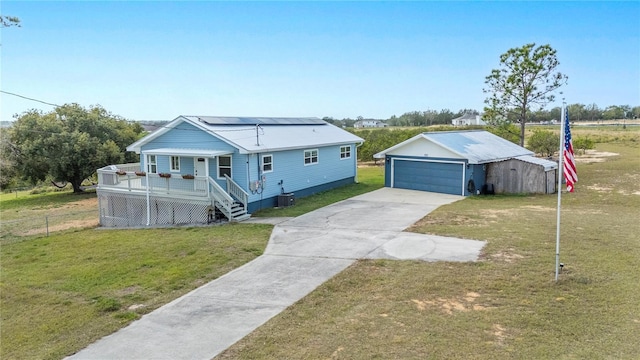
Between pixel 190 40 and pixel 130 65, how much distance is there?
3.96 m

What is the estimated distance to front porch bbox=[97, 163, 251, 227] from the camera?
1703cm

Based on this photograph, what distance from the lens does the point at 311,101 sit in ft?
151

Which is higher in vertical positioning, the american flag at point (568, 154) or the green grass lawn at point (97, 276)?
the american flag at point (568, 154)

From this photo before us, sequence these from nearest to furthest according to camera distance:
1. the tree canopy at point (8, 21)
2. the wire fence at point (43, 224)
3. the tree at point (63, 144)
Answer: the tree canopy at point (8, 21), the wire fence at point (43, 224), the tree at point (63, 144)

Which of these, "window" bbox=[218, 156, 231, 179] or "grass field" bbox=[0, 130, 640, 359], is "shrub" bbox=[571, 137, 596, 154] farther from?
"window" bbox=[218, 156, 231, 179]

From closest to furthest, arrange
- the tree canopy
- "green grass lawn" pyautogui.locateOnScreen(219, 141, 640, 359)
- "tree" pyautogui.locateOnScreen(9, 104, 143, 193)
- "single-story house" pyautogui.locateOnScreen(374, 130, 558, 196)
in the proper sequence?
"green grass lawn" pyautogui.locateOnScreen(219, 141, 640, 359), the tree canopy, "single-story house" pyautogui.locateOnScreen(374, 130, 558, 196), "tree" pyautogui.locateOnScreen(9, 104, 143, 193)

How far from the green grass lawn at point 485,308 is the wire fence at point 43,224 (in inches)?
528

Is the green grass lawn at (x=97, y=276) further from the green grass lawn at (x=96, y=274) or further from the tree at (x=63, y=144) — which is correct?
the tree at (x=63, y=144)

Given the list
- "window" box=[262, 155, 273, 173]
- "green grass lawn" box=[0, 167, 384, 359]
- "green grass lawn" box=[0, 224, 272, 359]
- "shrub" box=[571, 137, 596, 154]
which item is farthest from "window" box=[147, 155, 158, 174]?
"shrub" box=[571, 137, 596, 154]

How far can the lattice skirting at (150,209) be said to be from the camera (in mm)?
17422

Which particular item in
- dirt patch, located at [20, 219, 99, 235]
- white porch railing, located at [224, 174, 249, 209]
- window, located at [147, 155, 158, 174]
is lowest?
dirt patch, located at [20, 219, 99, 235]

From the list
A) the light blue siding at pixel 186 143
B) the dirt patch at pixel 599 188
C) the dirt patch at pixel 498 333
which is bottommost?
the dirt patch at pixel 498 333

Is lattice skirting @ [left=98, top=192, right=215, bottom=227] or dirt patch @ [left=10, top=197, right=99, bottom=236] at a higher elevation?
lattice skirting @ [left=98, top=192, right=215, bottom=227]

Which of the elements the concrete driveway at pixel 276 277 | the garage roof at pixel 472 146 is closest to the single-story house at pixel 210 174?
the concrete driveway at pixel 276 277
